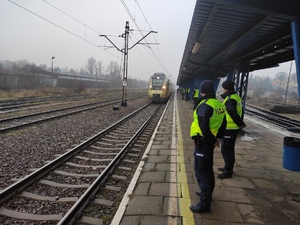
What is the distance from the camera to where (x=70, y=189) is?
4137 millimetres

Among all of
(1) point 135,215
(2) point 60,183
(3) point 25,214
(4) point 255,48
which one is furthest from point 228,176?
(4) point 255,48

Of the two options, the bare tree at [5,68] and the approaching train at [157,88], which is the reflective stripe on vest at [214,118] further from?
the bare tree at [5,68]

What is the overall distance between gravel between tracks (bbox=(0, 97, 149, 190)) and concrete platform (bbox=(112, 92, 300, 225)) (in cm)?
258

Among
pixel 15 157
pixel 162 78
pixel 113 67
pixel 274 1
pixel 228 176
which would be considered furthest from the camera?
pixel 113 67

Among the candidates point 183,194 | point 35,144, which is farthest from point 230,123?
point 35,144

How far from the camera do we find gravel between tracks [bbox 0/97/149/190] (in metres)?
4.95

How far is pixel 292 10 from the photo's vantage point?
4180 mm

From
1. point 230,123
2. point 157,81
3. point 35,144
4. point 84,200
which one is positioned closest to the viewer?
point 84,200

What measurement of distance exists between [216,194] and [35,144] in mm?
5611

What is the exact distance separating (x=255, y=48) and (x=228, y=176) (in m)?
5.18

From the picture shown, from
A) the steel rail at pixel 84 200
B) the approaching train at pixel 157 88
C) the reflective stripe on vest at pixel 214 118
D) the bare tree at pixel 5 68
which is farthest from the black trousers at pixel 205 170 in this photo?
the bare tree at pixel 5 68

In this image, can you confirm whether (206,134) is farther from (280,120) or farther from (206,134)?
(280,120)

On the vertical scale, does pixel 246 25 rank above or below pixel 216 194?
above

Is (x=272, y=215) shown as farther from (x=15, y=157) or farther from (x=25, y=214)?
(x=15, y=157)
